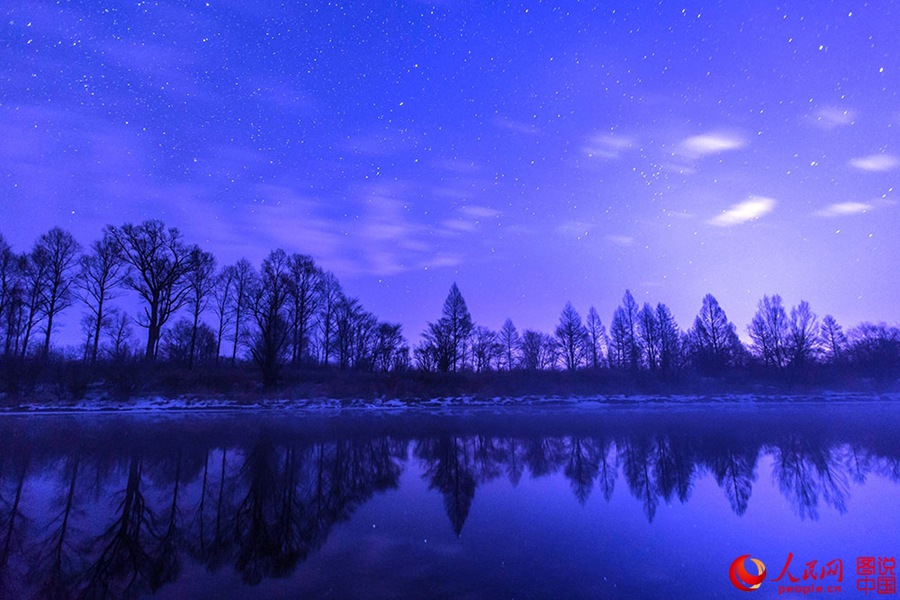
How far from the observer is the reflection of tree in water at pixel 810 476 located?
7700 millimetres

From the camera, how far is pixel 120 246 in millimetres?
40906

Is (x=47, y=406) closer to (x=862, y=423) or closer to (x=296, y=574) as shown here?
(x=296, y=574)

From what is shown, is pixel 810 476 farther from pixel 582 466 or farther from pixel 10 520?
Result: pixel 10 520

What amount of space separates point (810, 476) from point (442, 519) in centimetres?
862

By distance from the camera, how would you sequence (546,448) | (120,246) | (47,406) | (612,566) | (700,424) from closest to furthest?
1. (612,566)
2. (546,448)
3. (700,424)
4. (47,406)
5. (120,246)

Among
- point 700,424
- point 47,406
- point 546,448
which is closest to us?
point 546,448

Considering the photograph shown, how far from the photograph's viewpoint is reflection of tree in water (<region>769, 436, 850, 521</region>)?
7.70 meters

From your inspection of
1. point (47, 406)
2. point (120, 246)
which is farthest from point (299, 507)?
point (120, 246)

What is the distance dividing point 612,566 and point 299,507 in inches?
194

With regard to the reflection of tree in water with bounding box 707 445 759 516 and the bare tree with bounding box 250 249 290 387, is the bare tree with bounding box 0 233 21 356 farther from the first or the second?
the reflection of tree in water with bounding box 707 445 759 516

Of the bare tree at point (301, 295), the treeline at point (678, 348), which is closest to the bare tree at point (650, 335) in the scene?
the treeline at point (678, 348)

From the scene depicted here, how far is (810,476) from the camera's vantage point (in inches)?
381

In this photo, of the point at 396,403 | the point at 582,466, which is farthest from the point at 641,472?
the point at 396,403

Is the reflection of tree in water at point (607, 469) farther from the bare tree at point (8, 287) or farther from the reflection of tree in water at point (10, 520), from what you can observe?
the bare tree at point (8, 287)
